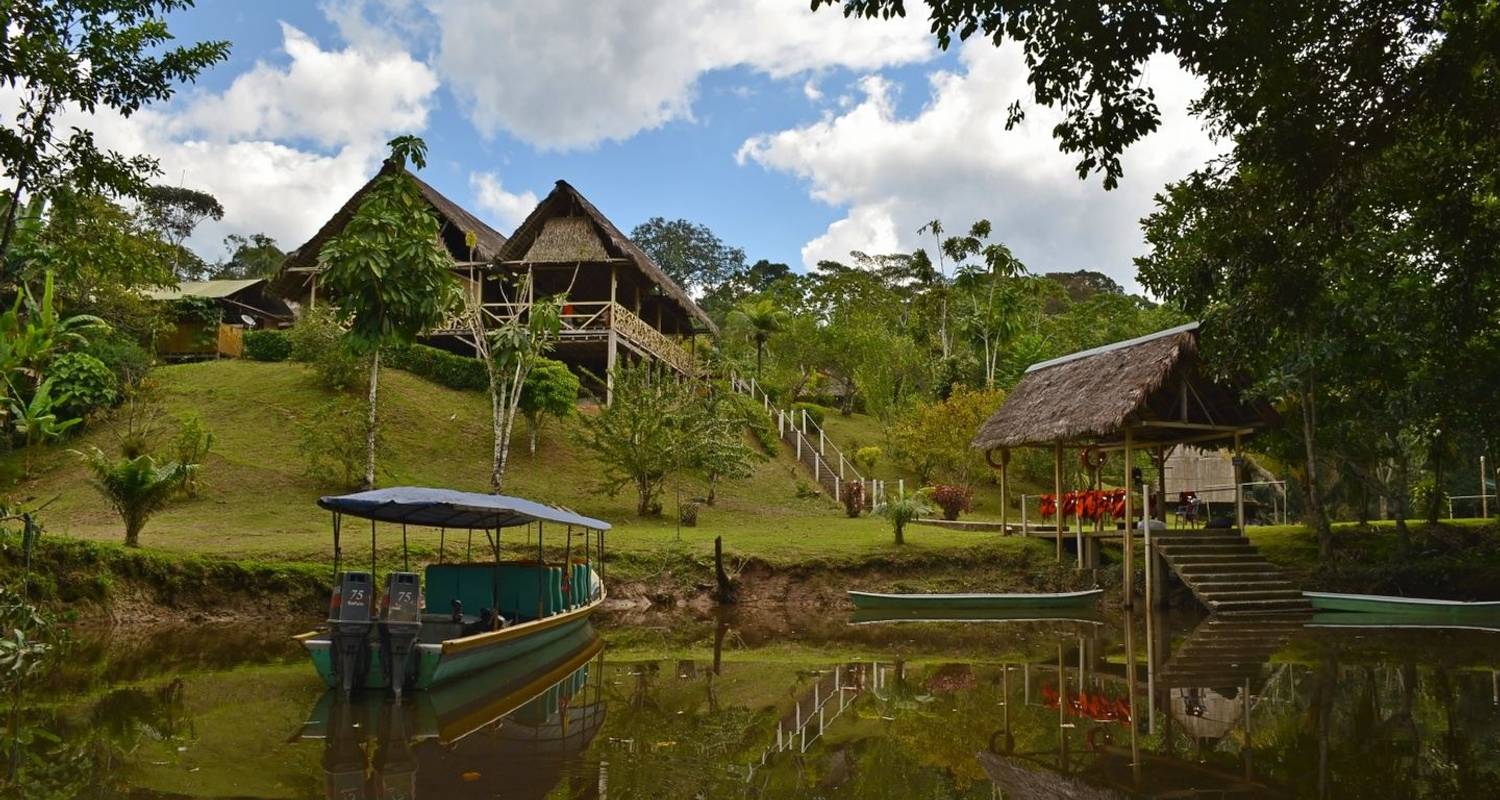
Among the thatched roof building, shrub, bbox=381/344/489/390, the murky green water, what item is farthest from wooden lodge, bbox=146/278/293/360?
the murky green water

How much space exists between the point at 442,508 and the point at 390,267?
24.6 ft

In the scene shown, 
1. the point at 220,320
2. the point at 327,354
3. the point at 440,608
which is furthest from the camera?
the point at 220,320

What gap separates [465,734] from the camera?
298 inches

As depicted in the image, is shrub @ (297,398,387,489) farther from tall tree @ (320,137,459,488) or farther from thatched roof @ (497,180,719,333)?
thatched roof @ (497,180,719,333)

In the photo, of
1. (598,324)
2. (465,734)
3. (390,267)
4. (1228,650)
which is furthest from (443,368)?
(465,734)

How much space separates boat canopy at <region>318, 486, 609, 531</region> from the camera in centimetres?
962

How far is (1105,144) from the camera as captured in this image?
293 inches

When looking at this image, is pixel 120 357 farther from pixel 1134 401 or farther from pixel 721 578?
pixel 1134 401

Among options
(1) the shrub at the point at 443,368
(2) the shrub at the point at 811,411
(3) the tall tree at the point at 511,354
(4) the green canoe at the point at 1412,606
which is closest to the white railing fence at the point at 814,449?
(2) the shrub at the point at 811,411

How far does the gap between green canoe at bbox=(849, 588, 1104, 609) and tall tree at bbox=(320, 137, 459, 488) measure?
889 centimetres

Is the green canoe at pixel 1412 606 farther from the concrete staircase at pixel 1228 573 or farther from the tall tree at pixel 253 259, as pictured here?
the tall tree at pixel 253 259

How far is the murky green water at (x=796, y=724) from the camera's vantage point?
6070mm

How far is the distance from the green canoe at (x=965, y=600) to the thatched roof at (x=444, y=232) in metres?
16.7

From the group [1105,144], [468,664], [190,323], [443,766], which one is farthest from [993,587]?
[190,323]
